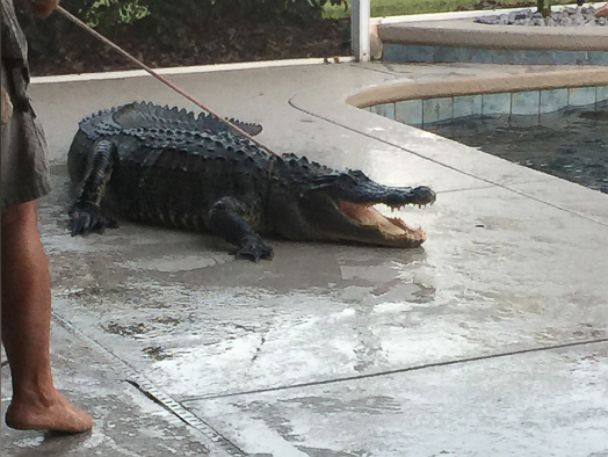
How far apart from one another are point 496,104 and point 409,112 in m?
0.55

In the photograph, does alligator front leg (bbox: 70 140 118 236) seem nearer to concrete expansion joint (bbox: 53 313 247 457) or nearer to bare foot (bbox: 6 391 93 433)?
concrete expansion joint (bbox: 53 313 247 457)

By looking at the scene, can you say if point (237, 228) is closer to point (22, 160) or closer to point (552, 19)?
point (22, 160)

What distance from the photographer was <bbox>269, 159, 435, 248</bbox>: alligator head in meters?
4.07

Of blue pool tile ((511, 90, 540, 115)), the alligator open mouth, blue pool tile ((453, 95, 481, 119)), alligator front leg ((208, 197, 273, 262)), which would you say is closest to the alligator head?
the alligator open mouth

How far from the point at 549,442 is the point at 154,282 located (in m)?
1.51

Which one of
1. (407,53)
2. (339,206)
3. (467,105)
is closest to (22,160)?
(339,206)

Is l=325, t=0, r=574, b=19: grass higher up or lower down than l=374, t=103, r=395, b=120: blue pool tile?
higher up

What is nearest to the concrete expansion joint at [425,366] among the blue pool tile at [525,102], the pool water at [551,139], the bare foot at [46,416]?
the bare foot at [46,416]

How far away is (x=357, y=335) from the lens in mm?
3279

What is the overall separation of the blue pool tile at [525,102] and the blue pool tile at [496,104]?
0.03 metres

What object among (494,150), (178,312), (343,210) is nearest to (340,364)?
(178,312)

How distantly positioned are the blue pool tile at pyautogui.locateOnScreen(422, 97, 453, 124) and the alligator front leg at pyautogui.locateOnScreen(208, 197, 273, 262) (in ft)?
10.2

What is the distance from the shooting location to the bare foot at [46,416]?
256 centimetres

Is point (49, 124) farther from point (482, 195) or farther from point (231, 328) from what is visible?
point (231, 328)
